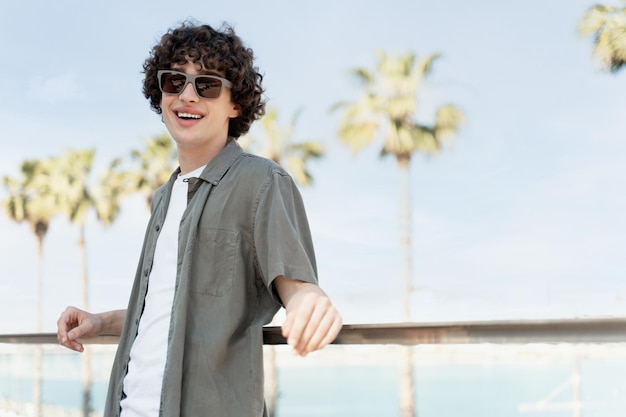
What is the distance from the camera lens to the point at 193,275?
4.83 feet

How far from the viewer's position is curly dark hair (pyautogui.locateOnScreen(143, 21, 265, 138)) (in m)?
1.69

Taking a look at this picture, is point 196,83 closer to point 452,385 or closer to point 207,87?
point 207,87

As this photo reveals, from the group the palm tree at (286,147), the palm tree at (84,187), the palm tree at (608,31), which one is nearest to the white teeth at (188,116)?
the palm tree at (608,31)

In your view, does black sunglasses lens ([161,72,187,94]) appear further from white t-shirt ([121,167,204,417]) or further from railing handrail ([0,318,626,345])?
railing handrail ([0,318,626,345])

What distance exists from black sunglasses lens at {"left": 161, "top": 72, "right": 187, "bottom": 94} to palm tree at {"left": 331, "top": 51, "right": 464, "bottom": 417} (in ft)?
70.5

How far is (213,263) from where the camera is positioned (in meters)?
1.47

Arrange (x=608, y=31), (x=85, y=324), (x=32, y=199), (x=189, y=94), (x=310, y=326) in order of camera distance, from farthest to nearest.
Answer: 1. (x=32, y=199)
2. (x=608, y=31)
3. (x=85, y=324)
4. (x=189, y=94)
5. (x=310, y=326)

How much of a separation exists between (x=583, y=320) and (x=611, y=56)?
18.6 m

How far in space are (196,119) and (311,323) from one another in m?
0.65

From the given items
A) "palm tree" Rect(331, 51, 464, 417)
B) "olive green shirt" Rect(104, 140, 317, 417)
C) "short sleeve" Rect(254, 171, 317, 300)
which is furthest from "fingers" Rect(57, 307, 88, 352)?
"palm tree" Rect(331, 51, 464, 417)

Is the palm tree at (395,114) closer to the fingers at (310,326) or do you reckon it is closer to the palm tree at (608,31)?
the palm tree at (608,31)

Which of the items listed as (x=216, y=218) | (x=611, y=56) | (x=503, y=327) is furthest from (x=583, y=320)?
(x=611, y=56)

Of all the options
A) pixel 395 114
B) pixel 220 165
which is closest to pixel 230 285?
pixel 220 165

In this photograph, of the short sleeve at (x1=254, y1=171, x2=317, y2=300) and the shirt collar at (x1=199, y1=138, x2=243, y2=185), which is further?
the shirt collar at (x1=199, y1=138, x2=243, y2=185)
